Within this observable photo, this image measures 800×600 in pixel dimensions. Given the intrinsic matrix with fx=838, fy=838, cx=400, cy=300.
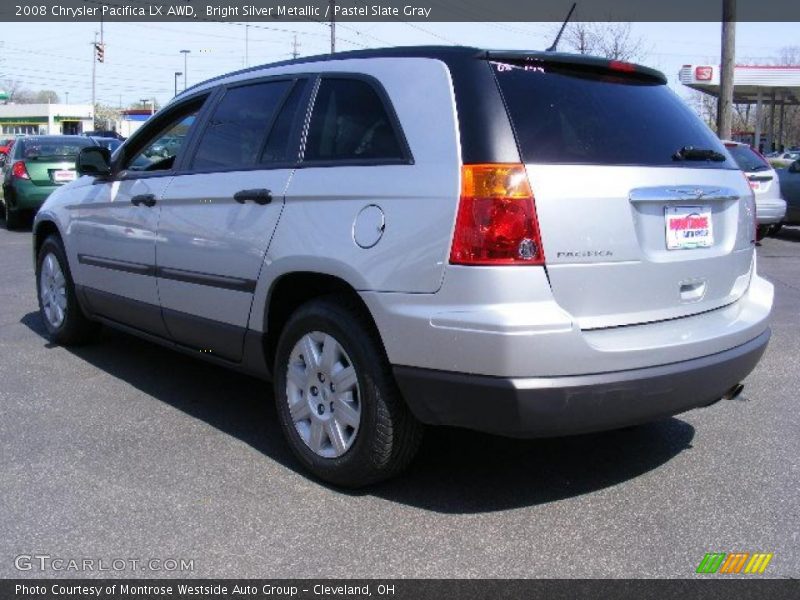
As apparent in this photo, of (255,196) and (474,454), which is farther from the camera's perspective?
(474,454)

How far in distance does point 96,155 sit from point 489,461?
3122 mm

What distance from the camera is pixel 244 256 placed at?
3834mm

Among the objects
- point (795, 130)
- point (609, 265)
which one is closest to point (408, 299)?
point (609, 265)

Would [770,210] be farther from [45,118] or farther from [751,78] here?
[45,118]

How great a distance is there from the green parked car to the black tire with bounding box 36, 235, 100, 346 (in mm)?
8120

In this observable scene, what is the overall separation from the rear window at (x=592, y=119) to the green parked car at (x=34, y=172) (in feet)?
38.3

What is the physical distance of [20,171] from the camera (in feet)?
44.7

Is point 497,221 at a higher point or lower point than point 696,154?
lower

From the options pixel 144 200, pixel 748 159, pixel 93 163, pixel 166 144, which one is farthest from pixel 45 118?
pixel 144 200

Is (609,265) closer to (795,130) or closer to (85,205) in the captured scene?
(85,205)

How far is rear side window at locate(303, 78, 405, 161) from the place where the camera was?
3.35 m
